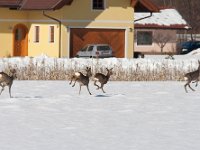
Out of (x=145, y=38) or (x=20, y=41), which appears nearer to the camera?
(x=20, y=41)

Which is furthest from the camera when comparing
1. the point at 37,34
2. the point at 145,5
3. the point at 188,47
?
the point at 188,47

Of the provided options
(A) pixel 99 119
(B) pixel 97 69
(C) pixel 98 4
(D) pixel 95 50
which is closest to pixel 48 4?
(C) pixel 98 4

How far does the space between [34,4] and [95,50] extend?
16.3ft

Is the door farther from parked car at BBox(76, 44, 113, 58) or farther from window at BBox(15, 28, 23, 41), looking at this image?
parked car at BBox(76, 44, 113, 58)

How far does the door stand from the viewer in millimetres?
41500

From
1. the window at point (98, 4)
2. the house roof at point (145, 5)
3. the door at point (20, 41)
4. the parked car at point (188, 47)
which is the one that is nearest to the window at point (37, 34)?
the door at point (20, 41)

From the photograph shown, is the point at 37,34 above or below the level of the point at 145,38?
below

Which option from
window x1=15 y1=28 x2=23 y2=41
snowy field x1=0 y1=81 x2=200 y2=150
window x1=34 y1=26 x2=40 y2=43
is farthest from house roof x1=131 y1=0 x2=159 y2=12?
snowy field x1=0 y1=81 x2=200 y2=150

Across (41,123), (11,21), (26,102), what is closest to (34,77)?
(26,102)

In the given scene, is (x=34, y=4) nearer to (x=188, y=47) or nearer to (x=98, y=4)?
(x=98, y=4)

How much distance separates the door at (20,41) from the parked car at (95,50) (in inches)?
211

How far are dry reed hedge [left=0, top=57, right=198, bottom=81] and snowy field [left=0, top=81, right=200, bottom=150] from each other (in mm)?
3205

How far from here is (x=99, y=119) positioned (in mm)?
14125

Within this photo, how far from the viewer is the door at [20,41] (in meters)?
41.5
